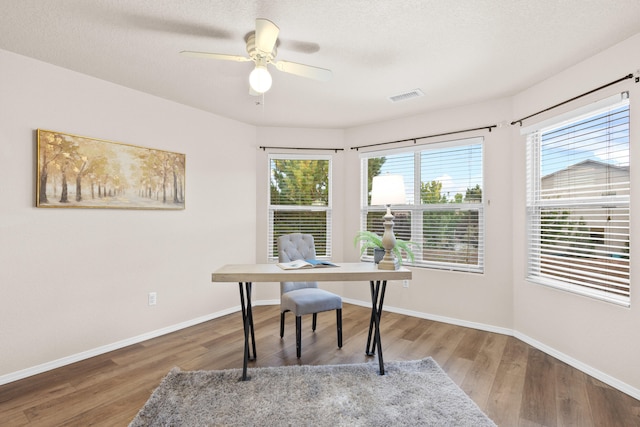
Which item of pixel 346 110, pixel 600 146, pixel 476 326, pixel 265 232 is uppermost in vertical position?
pixel 346 110

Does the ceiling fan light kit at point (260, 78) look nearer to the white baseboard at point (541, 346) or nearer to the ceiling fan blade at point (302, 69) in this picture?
the ceiling fan blade at point (302, 69)

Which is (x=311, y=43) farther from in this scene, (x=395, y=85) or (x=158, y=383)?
(x=158, y=383)

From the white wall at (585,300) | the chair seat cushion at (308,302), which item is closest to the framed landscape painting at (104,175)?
the chair seat cushion at (308,302)

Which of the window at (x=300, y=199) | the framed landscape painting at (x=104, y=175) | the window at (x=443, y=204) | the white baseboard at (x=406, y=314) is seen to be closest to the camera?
the white baseboard at (x=406, y=314)

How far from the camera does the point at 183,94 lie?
330 centimetres

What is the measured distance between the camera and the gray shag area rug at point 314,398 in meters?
1.91

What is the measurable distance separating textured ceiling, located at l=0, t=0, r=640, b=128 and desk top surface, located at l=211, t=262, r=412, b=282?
5.46 ft

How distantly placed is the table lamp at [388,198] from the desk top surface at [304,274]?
0.28 ft

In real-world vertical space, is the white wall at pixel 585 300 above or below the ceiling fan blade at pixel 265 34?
below

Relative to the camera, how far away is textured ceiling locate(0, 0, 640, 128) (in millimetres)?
1923

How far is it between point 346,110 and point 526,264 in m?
2.55

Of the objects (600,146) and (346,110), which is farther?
(346,110)

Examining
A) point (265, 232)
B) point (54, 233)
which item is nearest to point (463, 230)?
point (265, 232)

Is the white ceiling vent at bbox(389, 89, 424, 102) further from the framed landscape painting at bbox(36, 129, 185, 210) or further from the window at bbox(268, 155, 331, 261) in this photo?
the framed landscape painting at bbox(36, 129, 185, 210)
